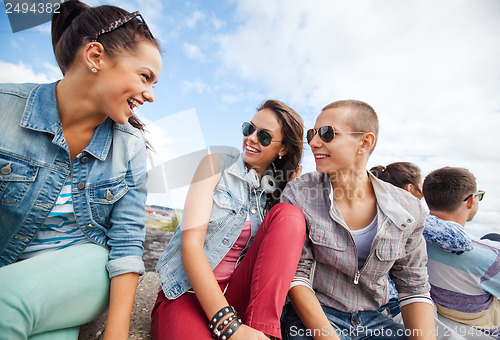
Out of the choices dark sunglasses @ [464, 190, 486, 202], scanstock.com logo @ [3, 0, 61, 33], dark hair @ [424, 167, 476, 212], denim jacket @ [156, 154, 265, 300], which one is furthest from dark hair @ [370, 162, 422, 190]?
scanstock.com logo @ [3, 0, 61, 33]

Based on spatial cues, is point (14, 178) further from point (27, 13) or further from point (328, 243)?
point (328, 243)

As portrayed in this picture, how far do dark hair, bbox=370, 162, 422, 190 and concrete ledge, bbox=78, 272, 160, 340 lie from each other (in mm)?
2713

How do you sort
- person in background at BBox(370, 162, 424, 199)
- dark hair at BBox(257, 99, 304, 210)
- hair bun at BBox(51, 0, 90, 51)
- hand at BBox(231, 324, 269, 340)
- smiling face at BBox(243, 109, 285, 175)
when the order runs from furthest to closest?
1. person in background at BBox(370, 162, 424, 199)
2. dark hair at BBox(257, 99, 304, 210)
3. smiling face at BBox(243, 109, 285, 175)
4. hair bun at BBox(51, 0, 90, 51)
5. hand at BBox(231, 324, 269, 340)

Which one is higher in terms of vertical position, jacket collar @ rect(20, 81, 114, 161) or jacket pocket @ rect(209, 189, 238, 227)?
jacket collar @ rect(20, 81, 114, 161)

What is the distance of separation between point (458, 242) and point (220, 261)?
1.82 m

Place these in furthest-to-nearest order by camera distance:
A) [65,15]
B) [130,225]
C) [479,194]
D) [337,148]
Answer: [479,194] < [337,148] < [65,15] < [130,225]

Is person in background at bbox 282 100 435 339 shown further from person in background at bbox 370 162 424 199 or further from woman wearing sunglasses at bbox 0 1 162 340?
person in background at bbox 370 162 424 199

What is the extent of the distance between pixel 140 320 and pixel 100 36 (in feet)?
5.92

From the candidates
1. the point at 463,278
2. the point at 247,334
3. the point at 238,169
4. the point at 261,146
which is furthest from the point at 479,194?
the point at 247,334

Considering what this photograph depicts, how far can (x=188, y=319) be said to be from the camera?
5.08 feet

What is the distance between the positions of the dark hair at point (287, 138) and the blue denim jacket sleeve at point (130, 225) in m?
1.04

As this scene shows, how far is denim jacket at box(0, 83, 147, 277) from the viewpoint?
142cm

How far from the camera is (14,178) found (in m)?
1.40

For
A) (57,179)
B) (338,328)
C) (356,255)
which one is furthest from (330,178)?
(57,179)
